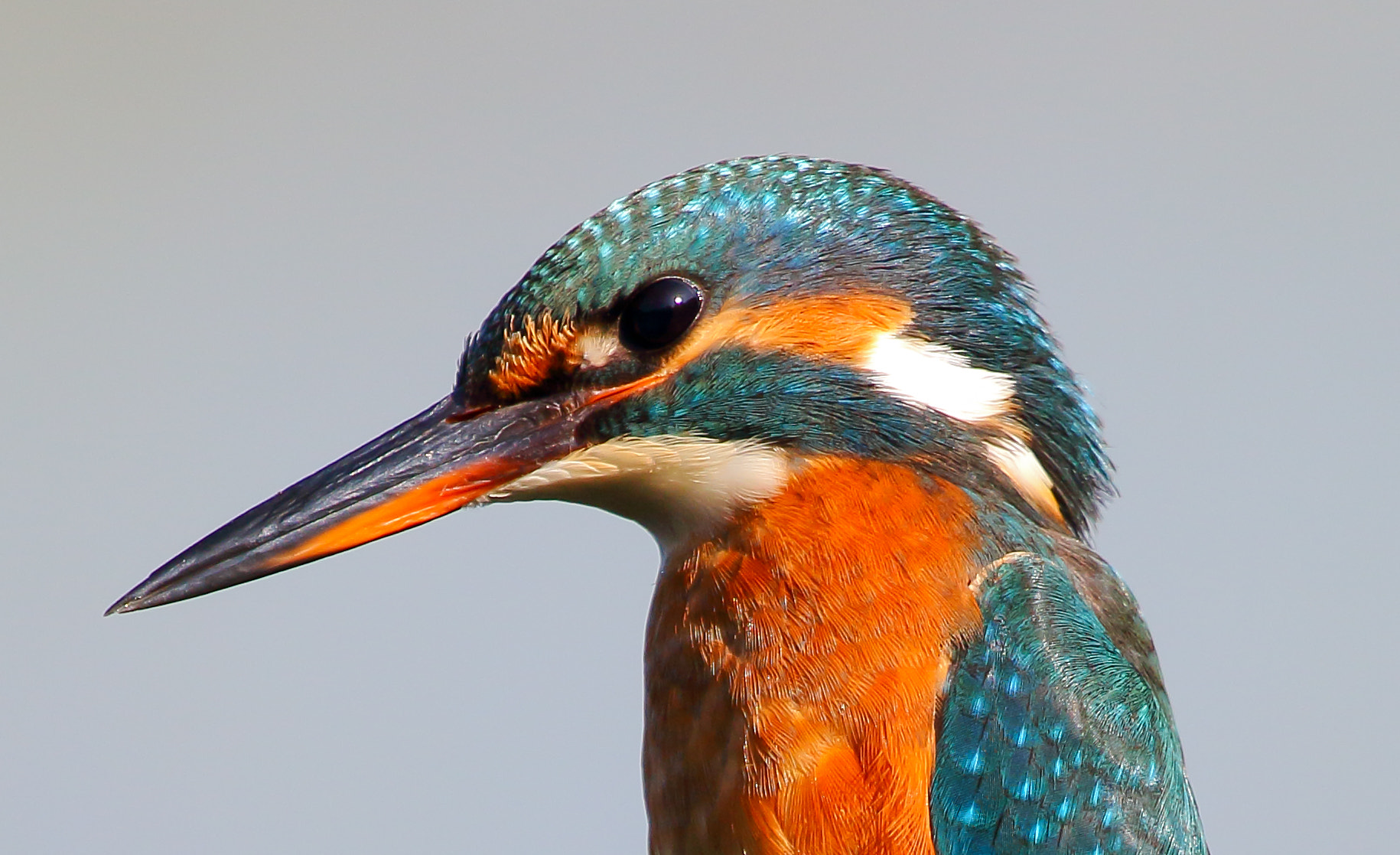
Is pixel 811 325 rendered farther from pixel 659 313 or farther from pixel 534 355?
pixel 534 355

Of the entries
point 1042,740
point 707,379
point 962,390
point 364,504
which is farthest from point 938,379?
point 364,504

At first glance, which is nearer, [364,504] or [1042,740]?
[1042,740]

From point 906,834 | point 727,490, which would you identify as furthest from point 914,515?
point 906,834

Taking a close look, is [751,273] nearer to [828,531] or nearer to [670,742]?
[828,531]

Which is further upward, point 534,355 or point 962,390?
point 534,355

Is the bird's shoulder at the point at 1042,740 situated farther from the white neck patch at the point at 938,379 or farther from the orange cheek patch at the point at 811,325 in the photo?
the orange cheek patch at the point at 811,325

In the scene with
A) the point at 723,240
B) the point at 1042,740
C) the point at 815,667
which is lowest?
the point at 1042,740
